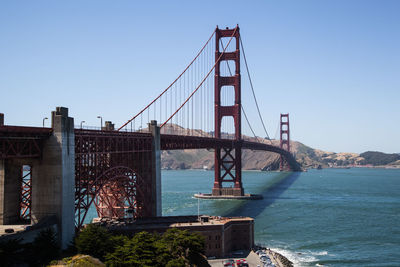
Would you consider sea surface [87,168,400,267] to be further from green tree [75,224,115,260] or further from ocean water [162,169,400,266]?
green tree [75,224,115,260]

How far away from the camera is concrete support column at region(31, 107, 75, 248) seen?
30.7 m

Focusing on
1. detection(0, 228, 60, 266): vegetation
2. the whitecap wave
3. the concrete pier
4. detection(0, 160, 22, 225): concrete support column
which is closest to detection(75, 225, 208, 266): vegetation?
detection(0, 228, 60, 266): vegetation

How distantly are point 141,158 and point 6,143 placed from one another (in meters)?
20.5

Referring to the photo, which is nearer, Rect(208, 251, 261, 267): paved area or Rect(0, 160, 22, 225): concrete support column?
Rect(0, 160, 22, 225): concrete support column

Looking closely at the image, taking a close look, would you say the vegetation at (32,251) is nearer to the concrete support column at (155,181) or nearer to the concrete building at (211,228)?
the concrete building at (211,228)

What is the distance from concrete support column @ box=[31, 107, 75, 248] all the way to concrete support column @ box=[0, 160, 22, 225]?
1.45 metres

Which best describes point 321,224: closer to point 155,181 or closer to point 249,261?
point 249,261

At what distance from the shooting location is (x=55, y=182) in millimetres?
30688

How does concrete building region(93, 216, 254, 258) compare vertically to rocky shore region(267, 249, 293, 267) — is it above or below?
above

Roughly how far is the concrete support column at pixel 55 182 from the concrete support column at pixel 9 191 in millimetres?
1455

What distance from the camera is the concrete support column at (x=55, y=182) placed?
1207 inches

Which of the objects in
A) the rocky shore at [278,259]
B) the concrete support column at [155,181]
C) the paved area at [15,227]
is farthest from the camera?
the concrete support column at [155,181]

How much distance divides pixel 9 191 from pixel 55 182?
11.0ft

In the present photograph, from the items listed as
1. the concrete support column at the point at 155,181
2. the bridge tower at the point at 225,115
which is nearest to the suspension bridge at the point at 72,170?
the concrete support column at the point at 155,181
